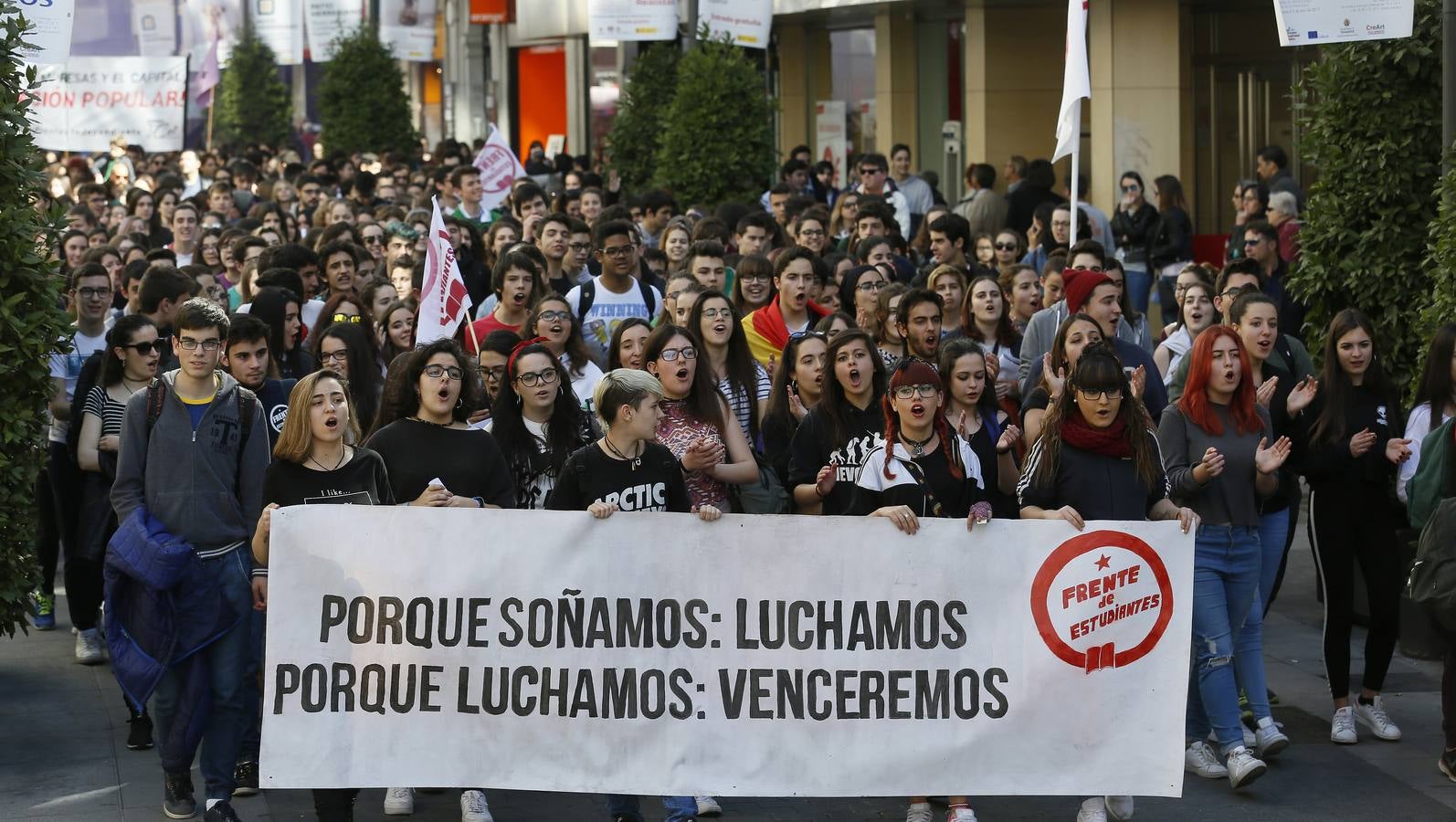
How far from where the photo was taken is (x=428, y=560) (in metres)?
7.09

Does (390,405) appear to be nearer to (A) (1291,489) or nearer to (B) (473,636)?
(B) (473,636)

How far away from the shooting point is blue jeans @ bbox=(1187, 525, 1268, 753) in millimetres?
7824

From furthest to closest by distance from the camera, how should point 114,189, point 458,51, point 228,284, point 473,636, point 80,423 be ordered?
point 458,51, point 114,189, point 228,284, point 80,423, point 473,636

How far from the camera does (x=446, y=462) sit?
24.6 feet

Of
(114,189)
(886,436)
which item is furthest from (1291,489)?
(114,189)

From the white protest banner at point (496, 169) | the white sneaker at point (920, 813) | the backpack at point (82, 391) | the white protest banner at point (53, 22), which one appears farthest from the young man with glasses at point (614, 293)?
the white protest banner at point (496, 169)

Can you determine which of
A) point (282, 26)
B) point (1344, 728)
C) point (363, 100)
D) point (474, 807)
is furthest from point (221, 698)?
point (282, 26)

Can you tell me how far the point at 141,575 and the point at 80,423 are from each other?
228cm

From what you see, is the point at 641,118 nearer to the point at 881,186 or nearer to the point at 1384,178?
the point at 881,186

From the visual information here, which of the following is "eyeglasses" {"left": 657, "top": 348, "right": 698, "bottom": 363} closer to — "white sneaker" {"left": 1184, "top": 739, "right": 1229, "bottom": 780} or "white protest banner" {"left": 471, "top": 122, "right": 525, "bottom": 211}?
"white sneaker" {"left": 1184, "top": 739, "right": 1229, "bottom": 780}

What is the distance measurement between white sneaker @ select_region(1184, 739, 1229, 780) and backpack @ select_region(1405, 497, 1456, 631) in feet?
3.52

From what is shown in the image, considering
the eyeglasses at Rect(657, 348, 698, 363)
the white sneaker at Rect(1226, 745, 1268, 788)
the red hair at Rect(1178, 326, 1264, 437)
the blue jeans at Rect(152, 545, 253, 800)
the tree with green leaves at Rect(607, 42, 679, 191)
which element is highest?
the tree with green leaves at Rect(607, 42, 679, 191)

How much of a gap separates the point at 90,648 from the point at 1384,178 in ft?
23.4

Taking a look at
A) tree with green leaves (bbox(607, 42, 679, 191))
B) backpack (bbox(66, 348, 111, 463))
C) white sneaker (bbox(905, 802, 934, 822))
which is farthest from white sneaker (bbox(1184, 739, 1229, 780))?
tree with green leaves (bbox(607, 42, 679, 191))
